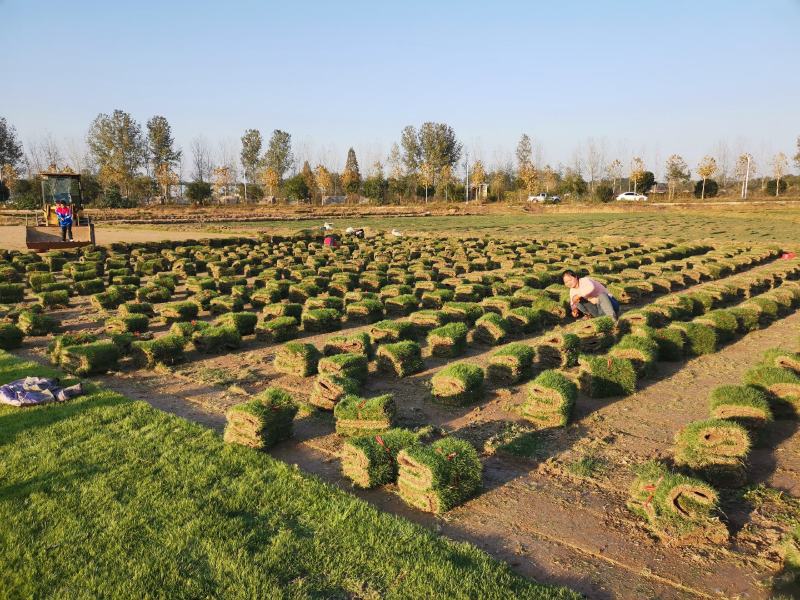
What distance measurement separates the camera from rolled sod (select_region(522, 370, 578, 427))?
7227 mm

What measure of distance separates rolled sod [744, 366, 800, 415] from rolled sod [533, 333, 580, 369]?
2757 millimetres

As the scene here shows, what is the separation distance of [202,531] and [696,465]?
16.4ft

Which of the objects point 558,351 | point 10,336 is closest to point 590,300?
point 558,351

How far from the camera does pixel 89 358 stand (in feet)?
30.9

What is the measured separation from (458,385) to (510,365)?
4.09 feet

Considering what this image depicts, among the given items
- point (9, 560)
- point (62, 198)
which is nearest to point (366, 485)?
point (9, 560)

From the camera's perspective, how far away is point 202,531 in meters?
4.81

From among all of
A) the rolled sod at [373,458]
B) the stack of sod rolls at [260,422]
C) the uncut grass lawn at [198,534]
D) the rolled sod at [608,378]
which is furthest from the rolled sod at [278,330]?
the rolled sod at [608,378]

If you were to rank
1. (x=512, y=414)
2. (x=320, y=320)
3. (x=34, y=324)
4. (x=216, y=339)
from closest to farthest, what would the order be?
(x=512, y=414) → (x=216, y=339) → (x=34, y=324) → (x=320, y=320)

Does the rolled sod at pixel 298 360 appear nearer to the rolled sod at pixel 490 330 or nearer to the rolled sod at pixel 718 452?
the rolled sod at pixel 490 330

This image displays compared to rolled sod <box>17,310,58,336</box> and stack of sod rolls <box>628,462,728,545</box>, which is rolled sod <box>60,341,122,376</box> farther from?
stack of sod rolls <box>628,462,728,545</box>

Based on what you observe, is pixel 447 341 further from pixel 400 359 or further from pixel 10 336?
pixel 10 336

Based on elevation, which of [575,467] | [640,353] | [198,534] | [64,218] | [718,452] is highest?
[64,218]

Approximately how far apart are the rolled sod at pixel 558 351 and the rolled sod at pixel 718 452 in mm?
3727
